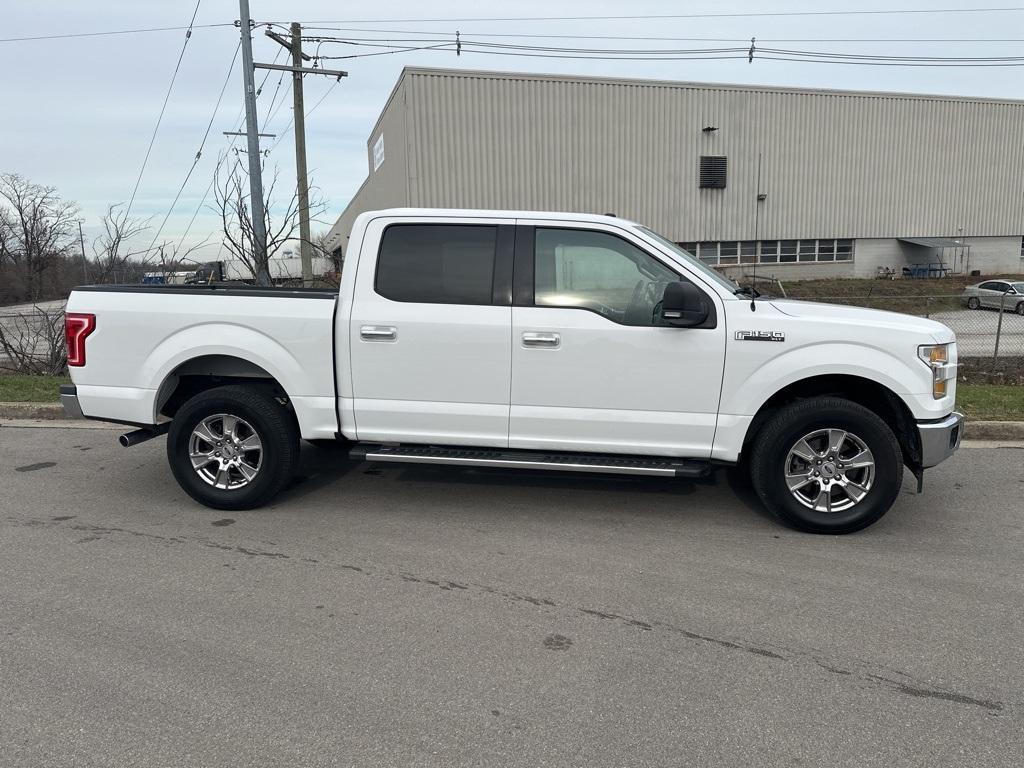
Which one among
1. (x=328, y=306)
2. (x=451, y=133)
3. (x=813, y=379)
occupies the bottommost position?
(x=813, y=379)

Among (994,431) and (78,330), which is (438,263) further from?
(994,431)

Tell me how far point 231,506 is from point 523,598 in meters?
2.50

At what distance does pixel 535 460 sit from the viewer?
5043mm

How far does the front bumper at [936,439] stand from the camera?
15.5ft

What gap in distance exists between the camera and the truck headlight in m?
4.71

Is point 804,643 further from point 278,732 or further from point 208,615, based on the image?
point 208,615

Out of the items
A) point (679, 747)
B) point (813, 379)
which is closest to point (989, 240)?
point (813, 379)

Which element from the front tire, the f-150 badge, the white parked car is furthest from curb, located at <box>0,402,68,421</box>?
the white parked car

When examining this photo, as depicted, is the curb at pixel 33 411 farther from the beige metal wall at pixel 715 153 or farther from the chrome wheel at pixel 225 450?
the beige metal wall at pixel 715 153

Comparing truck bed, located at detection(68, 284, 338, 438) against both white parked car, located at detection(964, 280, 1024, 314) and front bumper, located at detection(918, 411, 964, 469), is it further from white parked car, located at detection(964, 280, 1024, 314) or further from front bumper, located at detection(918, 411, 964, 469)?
white parked car, located at detection(964, 280, 1024, 314)

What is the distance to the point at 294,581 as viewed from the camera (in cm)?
420

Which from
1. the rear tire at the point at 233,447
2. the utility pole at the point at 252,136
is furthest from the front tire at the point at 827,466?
the utility pole at the point at 252,136

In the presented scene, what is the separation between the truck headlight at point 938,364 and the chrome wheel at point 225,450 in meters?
4.44

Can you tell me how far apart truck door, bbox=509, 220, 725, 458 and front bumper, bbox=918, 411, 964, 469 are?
4.22 feet
